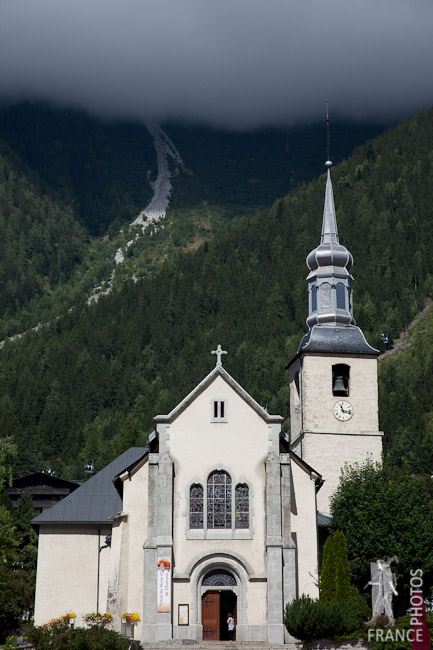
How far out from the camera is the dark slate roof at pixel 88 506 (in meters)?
55.7

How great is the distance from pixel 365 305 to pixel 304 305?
458 inches

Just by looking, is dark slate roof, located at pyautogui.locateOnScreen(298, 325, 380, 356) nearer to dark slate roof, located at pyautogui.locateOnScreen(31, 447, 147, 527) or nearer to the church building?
the church building

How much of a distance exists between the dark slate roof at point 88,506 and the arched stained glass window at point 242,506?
920 centimetres

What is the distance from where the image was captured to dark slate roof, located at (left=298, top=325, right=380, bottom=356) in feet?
202

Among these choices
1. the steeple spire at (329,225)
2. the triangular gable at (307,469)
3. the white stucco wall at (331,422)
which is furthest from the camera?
the steeple spire at (329,225)

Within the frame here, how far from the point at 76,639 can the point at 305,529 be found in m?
16.2

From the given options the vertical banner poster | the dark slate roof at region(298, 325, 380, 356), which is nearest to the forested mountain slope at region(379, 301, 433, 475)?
the dark slate roof at region(298, 325, 380, 356)

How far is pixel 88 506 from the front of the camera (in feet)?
187

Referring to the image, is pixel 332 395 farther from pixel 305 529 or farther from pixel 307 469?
pixel 305 529

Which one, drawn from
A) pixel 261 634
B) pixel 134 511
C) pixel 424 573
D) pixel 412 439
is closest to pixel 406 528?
pixel 424 573

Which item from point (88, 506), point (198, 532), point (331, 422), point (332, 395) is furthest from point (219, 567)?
point (332, 395)

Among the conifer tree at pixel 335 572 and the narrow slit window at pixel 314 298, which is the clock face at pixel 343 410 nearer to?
the narrow slit window at pixel 314 298

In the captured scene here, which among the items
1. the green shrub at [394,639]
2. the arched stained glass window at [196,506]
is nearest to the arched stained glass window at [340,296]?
the arched stained glass window at [196,506]

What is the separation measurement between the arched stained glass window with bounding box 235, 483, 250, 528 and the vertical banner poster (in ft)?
13.8
